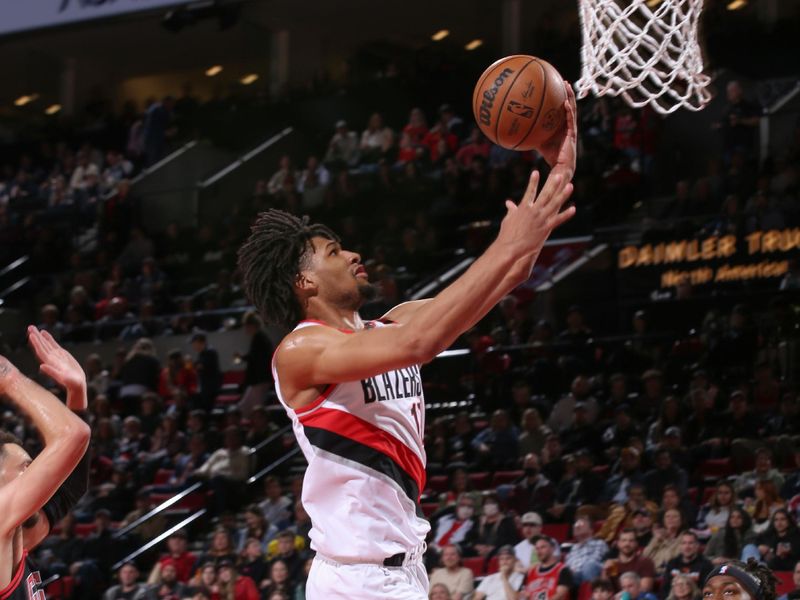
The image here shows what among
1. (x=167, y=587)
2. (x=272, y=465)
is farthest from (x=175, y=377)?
(x=167, y=587)

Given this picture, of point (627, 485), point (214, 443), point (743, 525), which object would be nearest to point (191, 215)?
point (214, 443)

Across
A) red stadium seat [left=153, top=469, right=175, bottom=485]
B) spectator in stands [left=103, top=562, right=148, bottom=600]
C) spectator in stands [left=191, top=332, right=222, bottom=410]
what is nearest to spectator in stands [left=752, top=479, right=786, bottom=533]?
spectator in stands [left=103, top=562, right=148, bottom=600]

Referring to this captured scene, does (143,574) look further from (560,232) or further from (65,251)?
(65,251)

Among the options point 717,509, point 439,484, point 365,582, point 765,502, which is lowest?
point 439,484

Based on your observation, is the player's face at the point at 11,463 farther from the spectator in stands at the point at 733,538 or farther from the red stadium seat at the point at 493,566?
the red stadium seat at the point at 493,566

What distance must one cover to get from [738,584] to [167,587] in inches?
271

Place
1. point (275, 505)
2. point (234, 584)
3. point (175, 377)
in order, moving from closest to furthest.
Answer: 1. point (234, 584)
2. point (275, 505)
3. point (175, 377)

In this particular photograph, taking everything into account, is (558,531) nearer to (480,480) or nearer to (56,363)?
(480,480)

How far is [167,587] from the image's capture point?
10484mm

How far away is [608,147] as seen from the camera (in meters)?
14.2

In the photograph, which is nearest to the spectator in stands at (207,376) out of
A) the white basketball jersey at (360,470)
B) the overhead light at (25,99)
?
the white basketball jersey at (360,470)

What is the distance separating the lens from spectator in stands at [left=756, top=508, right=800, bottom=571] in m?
8.10

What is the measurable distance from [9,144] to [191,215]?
496 centimetres

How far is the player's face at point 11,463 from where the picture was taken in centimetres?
393
